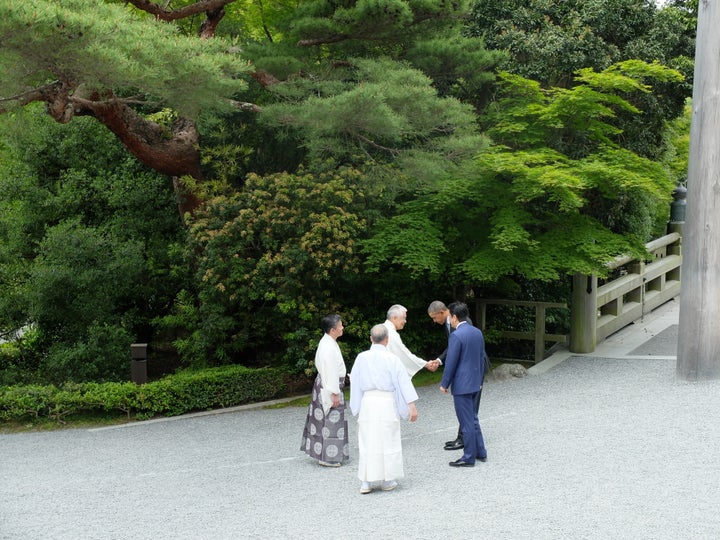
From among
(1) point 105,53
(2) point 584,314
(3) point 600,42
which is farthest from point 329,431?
(3) point 600,42

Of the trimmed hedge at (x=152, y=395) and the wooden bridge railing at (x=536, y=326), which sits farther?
the wooden bridge railing at (x=536, y=326)

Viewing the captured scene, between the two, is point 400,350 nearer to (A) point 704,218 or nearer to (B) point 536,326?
(A) point 704,218

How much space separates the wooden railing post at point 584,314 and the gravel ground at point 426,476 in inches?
57.4

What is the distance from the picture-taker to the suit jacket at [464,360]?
24.3ft

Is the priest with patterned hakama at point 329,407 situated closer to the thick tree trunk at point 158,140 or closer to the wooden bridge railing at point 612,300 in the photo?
the wooden bridge railing at point 612,300

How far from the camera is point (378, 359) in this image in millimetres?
6910

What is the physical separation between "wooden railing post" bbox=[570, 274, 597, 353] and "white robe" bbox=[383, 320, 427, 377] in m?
5.23

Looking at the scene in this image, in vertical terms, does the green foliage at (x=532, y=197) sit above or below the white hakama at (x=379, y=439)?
above

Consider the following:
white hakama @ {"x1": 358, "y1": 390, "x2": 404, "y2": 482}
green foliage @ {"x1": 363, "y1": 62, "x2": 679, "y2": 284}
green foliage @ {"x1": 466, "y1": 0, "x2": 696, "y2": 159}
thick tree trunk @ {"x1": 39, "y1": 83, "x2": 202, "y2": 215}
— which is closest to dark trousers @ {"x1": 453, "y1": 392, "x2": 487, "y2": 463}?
white hakama @ {"x1": 358, "y1": 390, "x2": 404, "y2": 482}

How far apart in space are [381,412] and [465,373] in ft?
3.27

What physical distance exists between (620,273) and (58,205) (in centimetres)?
1081

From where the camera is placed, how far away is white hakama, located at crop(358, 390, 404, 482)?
6.81 meters

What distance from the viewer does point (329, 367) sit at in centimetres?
770

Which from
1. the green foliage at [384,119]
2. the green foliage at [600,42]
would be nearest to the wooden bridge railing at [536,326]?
the green foliage at [384,119]
